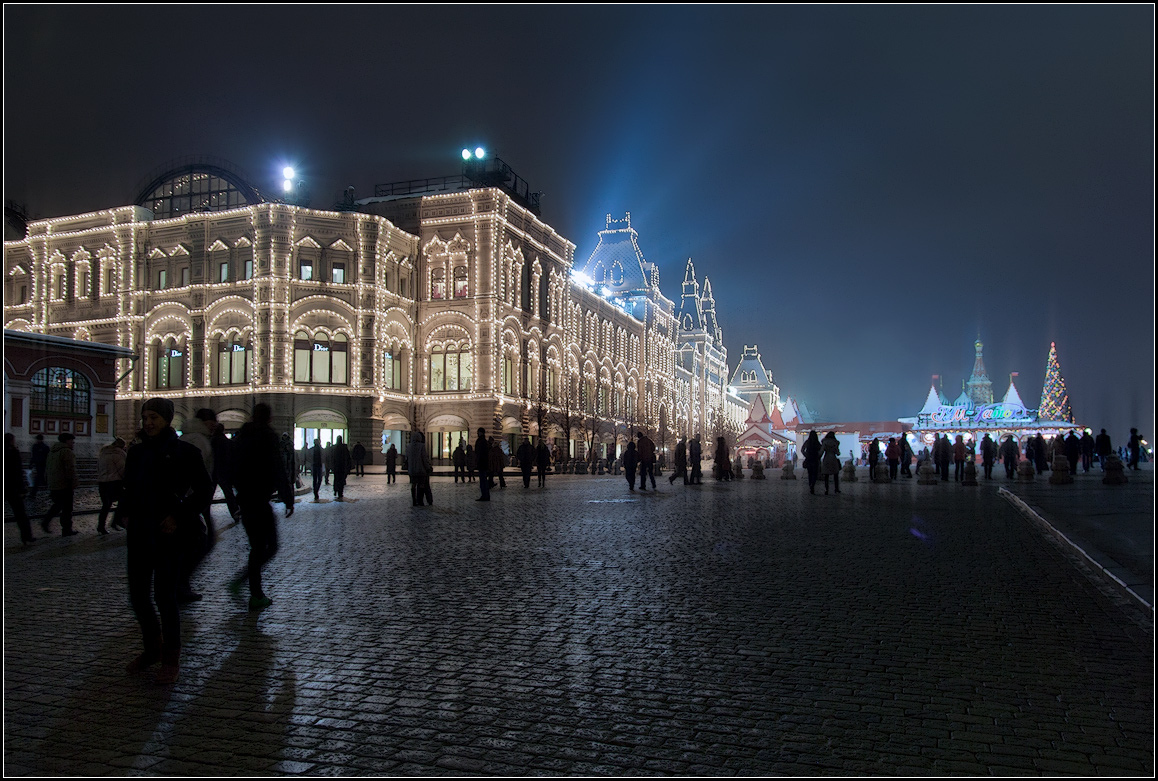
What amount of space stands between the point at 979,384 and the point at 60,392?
5678 inches

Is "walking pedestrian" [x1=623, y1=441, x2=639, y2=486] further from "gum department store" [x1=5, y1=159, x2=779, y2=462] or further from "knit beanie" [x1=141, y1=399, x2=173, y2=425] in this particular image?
"gum department store" [x1=5, y1=159, x2=779, y2=462]

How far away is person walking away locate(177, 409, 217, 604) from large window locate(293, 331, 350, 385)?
37.3 m

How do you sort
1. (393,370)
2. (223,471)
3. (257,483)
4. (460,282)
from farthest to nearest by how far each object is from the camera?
(460,282), (393,370), (223,471), (257,483)

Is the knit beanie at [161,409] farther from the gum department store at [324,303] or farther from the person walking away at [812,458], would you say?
the gum department store at [324,303]

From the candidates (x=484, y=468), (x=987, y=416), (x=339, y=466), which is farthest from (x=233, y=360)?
(x=987, y=416)

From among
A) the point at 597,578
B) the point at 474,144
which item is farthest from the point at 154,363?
the point at 597,578

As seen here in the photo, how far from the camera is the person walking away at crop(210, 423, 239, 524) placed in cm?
1030

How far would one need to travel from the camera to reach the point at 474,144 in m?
53.2

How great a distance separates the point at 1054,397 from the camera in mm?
80938

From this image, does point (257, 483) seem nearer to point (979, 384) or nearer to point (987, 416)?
point (987, 416)

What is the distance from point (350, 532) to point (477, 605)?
6785 mm

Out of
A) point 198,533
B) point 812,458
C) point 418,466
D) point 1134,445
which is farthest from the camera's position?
point 1134,445

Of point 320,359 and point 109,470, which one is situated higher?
point 320,359

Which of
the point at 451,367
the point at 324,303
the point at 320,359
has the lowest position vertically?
the point at 451,367
